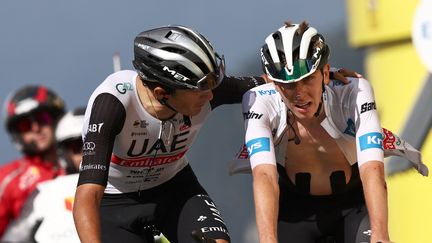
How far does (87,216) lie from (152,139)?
727 millimetres

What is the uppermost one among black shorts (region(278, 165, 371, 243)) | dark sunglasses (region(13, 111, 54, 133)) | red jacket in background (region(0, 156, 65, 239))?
black shorts (region(278, 165, 371, 243))

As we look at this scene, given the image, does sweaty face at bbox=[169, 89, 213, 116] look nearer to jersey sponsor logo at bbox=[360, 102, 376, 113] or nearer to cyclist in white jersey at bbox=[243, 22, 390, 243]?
cyclist in white jersey at bbox=[243, 22, 390, 243]

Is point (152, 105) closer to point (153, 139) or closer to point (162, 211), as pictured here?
point (153, 139)

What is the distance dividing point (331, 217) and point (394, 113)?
13.0 ft

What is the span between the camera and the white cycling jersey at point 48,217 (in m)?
8.04

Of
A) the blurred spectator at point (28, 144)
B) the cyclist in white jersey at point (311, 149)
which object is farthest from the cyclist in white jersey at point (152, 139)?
the blurred spectator at point (28, 144)

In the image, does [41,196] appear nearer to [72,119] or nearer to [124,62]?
[72,119]

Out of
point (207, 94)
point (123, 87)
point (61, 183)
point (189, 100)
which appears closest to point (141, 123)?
point (123, 87)

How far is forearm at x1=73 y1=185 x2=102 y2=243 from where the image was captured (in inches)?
250

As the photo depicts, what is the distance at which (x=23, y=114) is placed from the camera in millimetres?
10234

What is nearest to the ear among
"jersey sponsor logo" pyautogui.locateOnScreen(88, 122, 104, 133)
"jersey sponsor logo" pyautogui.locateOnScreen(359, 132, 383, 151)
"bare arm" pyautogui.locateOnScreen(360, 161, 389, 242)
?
"jersey sponsor logo" pyautogui.locateOnScreen(359, 132, 383, 151)

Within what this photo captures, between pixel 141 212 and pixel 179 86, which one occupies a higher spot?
pixel 179 86

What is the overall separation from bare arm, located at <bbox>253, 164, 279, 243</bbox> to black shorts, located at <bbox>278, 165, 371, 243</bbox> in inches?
22.8

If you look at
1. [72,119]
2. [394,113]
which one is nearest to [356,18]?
[394,113]
